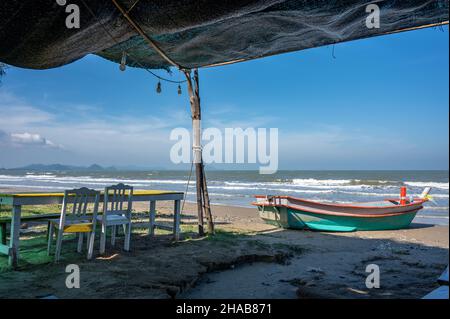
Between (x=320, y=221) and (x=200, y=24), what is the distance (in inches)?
255

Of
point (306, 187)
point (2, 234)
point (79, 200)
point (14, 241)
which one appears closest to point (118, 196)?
point (79, 200)

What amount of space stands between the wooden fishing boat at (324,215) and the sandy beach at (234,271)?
1634mm

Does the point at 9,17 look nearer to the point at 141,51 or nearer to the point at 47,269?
the point at 141,51

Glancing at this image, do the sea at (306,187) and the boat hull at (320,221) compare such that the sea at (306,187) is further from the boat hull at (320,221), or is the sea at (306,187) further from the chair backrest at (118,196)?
the chair backrest at (118,196)

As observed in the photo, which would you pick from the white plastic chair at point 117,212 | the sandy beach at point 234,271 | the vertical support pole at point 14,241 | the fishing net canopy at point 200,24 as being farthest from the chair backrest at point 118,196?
the fishing net canopy at point 200,24

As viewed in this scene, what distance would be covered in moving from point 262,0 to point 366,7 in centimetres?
90

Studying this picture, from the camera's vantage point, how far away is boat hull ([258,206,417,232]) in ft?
26.7

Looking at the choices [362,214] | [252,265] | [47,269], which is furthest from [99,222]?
[362,214]

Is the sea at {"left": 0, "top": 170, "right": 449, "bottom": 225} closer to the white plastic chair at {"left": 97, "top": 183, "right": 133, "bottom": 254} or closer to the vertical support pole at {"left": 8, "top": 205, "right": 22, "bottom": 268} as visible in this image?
the white plastic chair at {"left": 97, "top": 183, "right": 133, "bottom": 254}

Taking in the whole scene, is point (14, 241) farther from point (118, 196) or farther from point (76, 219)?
point (118, 196)

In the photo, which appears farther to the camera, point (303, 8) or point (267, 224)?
point (267, 224)

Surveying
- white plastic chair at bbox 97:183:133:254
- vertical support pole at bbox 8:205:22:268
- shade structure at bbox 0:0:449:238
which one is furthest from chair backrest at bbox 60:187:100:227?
shade structure at bbox 0:0:449:238

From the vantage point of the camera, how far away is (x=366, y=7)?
8.87 ft

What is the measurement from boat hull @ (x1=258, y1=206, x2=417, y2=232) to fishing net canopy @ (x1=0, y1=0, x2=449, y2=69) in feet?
16.7
